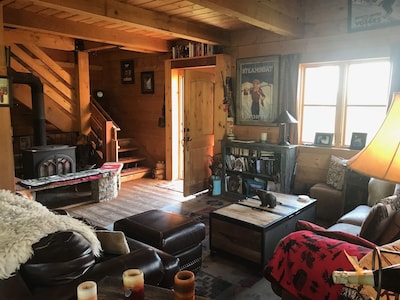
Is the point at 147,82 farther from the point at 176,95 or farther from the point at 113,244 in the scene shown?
the point at 113,244

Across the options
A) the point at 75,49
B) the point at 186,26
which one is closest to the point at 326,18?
the point at 186,26

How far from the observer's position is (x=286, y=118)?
14.5 feet

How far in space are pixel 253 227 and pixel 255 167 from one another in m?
2.15

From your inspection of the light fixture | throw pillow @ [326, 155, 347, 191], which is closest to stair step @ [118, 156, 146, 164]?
the light fixture

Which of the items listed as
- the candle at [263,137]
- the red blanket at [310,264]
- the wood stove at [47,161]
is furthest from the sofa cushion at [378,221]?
the wood stove at [47,161]

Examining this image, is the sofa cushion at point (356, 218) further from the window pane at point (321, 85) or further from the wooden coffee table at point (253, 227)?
the window pane at point (321, 85)

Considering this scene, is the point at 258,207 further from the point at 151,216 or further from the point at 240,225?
the point at 151,216

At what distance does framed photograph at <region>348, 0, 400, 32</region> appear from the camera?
149 inches

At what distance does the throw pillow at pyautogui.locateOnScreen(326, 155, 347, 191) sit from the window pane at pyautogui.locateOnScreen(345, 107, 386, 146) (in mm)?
353

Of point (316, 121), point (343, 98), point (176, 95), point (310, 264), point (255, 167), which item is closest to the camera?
point (310, 264)

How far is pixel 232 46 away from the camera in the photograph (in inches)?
210

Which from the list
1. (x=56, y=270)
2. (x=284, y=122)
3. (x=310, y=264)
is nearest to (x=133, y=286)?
(x=56, y=270)

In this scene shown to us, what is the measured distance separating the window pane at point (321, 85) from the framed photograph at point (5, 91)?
3741mm

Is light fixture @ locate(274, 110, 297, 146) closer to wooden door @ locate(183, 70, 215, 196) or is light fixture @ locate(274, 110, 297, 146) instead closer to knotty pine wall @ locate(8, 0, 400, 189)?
knotty pine wall @ locate(8, 0, 400, 189)
